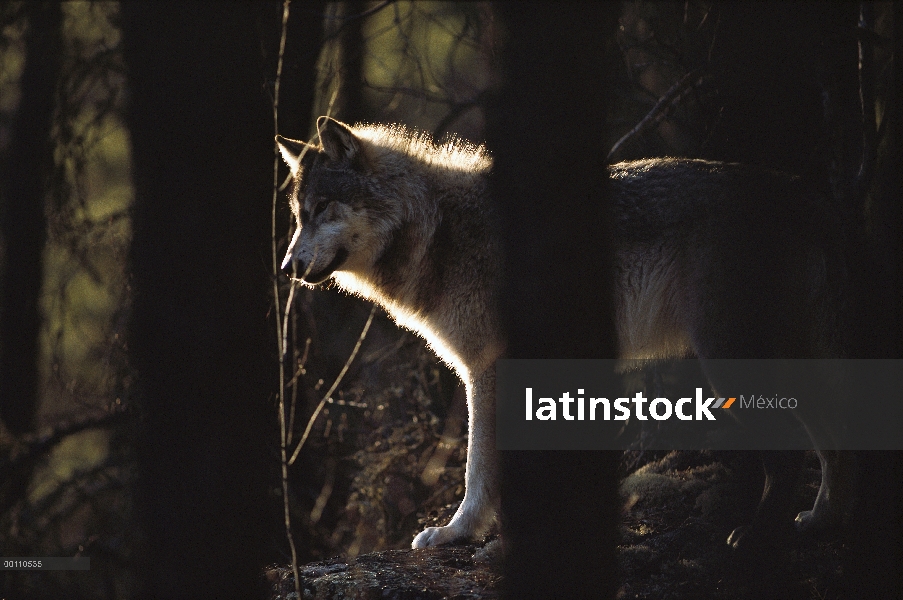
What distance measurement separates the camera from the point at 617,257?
463cm

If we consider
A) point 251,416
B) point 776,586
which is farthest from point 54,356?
point 776,586

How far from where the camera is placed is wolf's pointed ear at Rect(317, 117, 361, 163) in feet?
15.6

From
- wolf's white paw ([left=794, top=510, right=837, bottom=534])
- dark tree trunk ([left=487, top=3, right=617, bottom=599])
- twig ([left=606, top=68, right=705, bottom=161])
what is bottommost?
wolf's white paw ([left=794, top=510, right=837, bottom=534])

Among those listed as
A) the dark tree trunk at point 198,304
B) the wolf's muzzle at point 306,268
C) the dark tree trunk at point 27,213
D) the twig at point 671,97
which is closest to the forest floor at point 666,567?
the dark tree trunk at point 198,304

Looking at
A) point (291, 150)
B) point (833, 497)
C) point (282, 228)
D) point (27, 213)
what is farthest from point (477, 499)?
point (27, 213)

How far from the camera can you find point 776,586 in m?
3.82

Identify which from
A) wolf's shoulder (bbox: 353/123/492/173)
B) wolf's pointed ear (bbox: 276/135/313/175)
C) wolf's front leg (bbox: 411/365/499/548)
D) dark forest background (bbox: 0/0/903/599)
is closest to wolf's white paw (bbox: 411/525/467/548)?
wolf's front leg (bbox: 411/365/499/548)

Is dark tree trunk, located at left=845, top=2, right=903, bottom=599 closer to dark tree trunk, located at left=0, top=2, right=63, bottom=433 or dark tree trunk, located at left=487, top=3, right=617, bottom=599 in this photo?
dark tree trunk, located at left=487, top=3, right=617, bottom=599

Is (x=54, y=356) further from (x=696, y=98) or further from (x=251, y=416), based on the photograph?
(x=696, y=98)

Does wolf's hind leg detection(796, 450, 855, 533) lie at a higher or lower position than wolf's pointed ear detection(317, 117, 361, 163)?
lower

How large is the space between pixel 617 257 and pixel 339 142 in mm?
1958

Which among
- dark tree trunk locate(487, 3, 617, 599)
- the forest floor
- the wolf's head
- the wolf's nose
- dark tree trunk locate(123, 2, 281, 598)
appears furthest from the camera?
the wolf's head

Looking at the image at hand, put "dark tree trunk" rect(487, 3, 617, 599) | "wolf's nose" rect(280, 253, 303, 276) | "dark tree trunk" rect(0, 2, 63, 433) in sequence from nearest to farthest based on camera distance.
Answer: "dark tree trunk" rect(487, 3, 617, 599) < "wolf's nose" rect(280, 253, 303, 276) < "dark tree trunk" rect(0, 2, 63, 433)

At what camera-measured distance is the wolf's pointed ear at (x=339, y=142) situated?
4.77m
